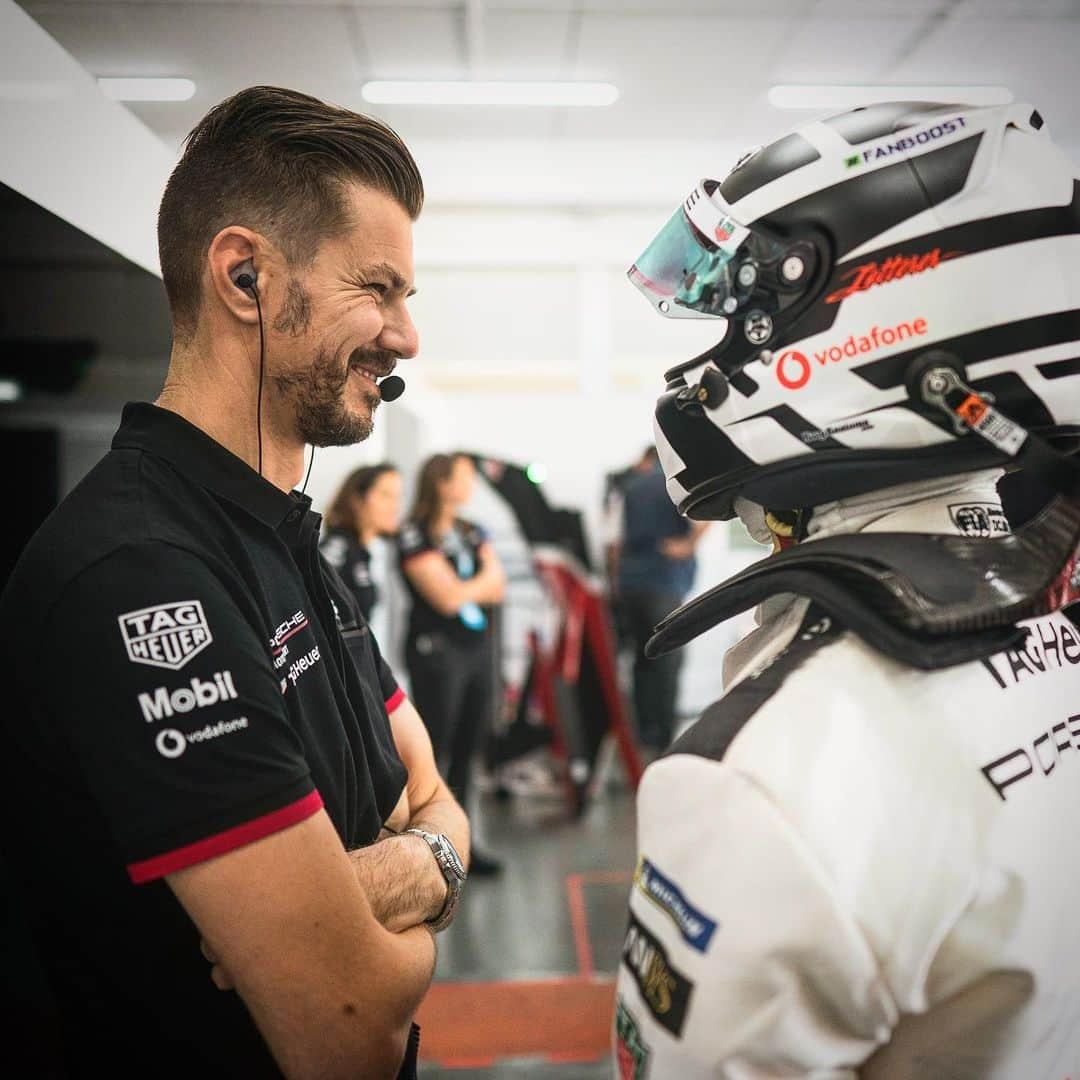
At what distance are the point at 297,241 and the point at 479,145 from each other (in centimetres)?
542

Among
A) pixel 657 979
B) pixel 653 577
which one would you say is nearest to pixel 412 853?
pixel 657 979

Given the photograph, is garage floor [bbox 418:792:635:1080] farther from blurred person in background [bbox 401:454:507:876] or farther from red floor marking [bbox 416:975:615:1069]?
blurred person in background [bbox 401:454:507:876]

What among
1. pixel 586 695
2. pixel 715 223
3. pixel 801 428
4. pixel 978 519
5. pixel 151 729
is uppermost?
pixel 715 223

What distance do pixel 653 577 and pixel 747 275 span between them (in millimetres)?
4421

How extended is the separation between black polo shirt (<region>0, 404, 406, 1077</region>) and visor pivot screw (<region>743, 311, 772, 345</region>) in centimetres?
58

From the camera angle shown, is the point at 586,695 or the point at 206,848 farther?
the point at 586,695

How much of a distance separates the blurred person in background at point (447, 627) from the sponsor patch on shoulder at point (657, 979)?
2945mm

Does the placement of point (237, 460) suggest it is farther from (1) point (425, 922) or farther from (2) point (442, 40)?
(2) point (442, 40)

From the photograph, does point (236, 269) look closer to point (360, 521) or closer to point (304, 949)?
point (304, 949)

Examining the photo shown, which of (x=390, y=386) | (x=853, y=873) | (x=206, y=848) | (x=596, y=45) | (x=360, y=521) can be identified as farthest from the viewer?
(x=596, y=45)

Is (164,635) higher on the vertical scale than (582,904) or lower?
higher

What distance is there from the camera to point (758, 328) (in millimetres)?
948

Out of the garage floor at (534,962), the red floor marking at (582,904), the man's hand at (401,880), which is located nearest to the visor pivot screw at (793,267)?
the man's hand at (401,880)

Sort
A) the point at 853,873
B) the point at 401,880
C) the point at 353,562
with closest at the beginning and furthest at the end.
→ the point at 853,873 < the point at 401,880 < the point at 353,562
